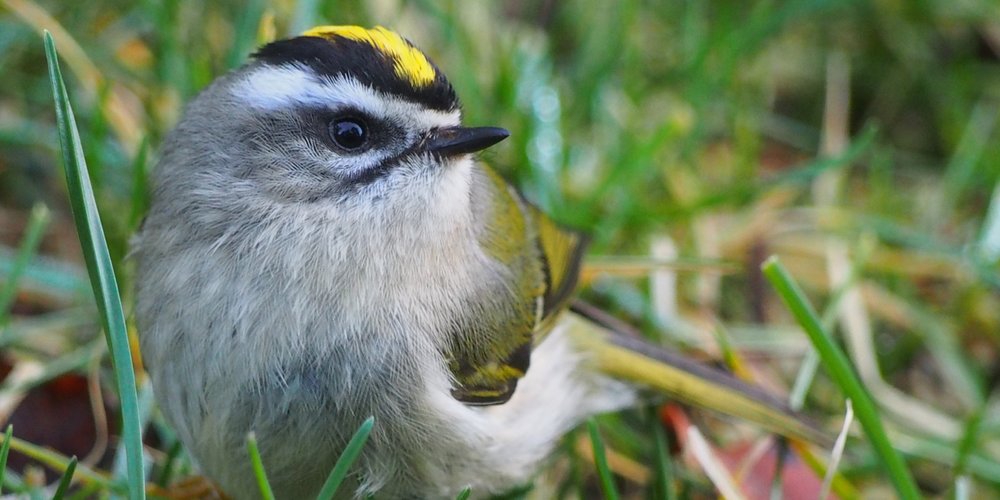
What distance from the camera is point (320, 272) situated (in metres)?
1.91

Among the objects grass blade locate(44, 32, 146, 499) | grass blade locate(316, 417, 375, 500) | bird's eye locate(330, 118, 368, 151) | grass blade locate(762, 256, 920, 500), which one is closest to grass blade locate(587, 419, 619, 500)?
grass blade locate(762, 256, 920, 500)

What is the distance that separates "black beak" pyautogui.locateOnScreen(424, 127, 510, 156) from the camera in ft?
6.45

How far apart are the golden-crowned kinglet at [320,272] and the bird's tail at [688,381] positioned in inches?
26.0

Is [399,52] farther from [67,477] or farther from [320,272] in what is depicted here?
[67,477]

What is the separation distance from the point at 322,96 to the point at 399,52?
0.52 ft

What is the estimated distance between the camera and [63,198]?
3.28m

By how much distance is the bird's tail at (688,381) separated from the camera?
267 cm

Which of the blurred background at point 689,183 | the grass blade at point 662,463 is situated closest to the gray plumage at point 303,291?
the blurred background at point 689,183

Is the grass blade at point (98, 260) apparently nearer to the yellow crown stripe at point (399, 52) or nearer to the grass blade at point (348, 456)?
the grass blade at point (348, 456)

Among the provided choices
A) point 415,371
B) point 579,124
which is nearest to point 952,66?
point 579,124

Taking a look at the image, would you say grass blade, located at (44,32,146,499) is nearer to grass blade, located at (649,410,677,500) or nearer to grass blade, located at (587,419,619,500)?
grass blade, located at (587,419,619,500)

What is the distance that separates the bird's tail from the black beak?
2.77ft

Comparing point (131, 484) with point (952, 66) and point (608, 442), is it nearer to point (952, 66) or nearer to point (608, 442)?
point (608, 442)

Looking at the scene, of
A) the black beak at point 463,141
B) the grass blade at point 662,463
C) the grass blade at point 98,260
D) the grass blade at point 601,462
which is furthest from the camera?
the grass blade at point 662,463
